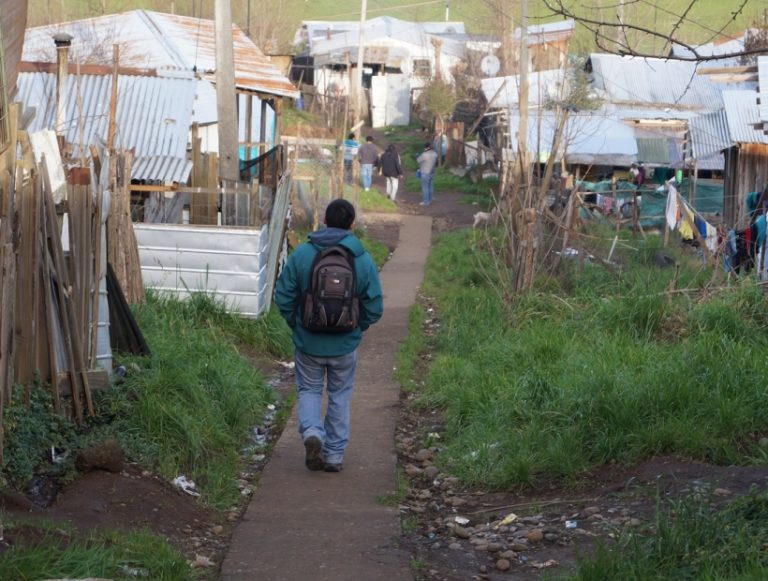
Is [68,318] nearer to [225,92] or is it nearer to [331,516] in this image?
[331,516]

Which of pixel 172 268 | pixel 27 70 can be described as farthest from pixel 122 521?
pixel 27 70

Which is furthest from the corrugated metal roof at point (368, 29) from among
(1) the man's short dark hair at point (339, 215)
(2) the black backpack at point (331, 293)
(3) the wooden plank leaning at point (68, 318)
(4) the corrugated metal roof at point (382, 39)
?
(3) the wooden plank leaning at point (68, 318)

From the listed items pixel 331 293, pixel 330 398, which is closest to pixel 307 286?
pixel 331 293

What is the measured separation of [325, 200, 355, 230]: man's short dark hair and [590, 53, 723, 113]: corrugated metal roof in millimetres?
22833

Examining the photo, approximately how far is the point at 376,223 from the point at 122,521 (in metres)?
17.8

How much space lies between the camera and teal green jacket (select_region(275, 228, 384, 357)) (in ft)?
20.4

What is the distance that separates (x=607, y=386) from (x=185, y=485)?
8.99 feet

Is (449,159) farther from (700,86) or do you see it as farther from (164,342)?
(164,342)

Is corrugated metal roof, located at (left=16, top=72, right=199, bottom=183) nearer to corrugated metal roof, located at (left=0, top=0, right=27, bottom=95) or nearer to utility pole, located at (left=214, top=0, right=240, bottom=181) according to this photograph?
utility pole, located at (left=214, top=0, right=240, bottom=181)

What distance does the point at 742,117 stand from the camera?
18094mm

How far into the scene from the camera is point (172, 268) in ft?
34.8

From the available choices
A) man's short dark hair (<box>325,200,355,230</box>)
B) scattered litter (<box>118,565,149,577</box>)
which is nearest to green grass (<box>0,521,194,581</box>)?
scattered litter (<box>118,565,149,577</box>)

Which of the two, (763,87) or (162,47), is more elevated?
(162,47)

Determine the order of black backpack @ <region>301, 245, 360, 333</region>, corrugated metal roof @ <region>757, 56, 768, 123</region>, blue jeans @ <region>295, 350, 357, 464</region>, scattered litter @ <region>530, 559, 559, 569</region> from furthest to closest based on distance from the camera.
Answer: corrugated metal roof @ <region>757, 56, 768, 123</region>, blue jeans @ <region>295, 350, 357, 464</region>, black backpack @ <region>301, 245, 360, 333</region>, scattered litter @ <region>530, 559, 559, 569</region>
